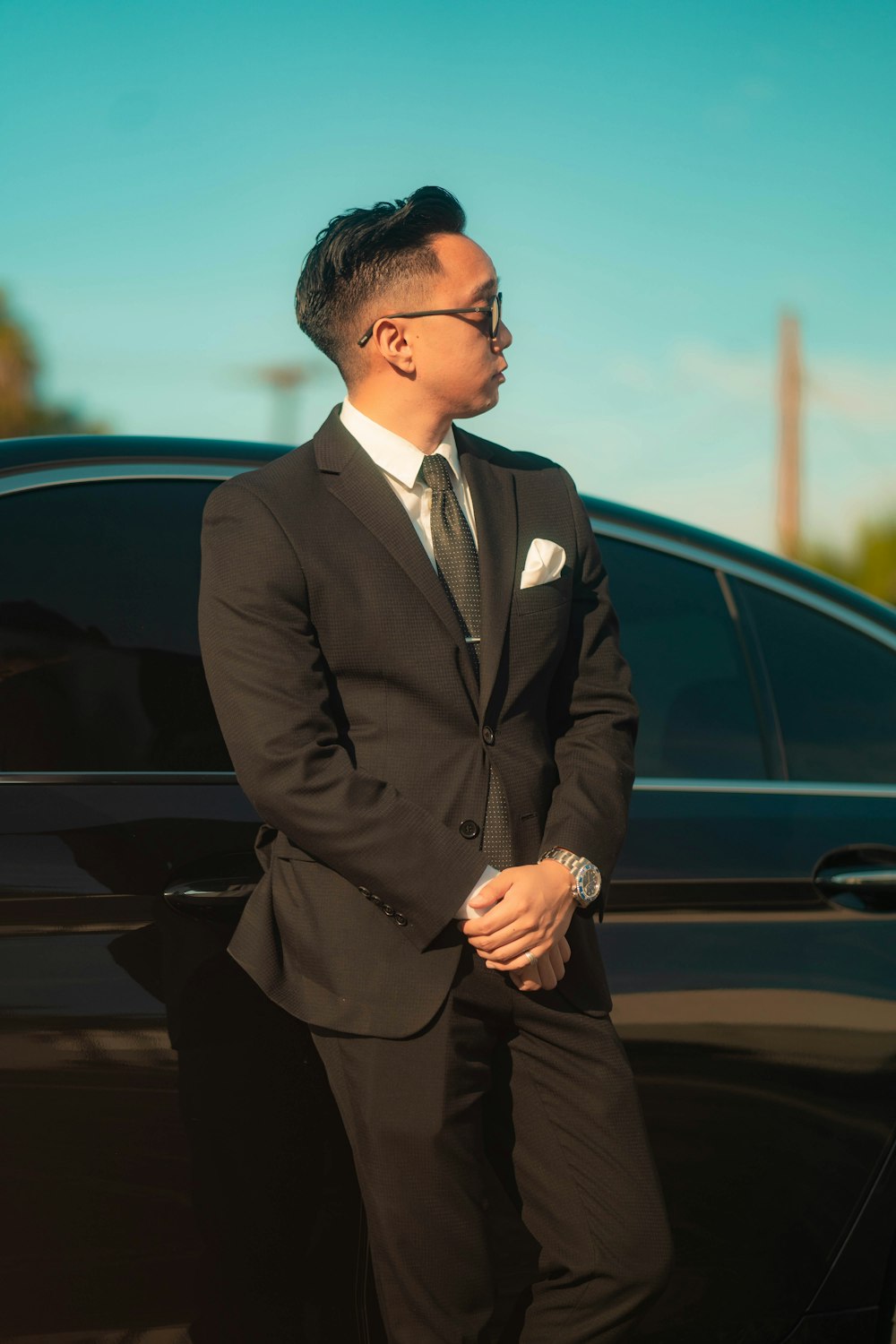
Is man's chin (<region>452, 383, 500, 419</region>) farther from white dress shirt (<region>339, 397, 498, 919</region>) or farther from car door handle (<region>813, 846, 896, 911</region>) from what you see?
car door handle (<region>813, 846, 896, 911</region>)

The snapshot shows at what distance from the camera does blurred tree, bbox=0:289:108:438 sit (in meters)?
38.9

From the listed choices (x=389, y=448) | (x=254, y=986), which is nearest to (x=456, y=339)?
(x=389, y=448)

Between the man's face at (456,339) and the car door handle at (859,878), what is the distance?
1.01 meters

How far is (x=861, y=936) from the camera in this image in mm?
2350

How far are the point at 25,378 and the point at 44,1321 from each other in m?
40.5

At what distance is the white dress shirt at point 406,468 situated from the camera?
1968 millimetres

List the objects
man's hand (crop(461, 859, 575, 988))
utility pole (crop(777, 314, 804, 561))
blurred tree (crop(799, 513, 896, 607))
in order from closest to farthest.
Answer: man's hand (crop(461, 859, 575, 988)), blurred tree (crop(799, 513, 896, 607)), utility pole (crop(777, 314, 804, 561))

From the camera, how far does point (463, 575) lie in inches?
76.0

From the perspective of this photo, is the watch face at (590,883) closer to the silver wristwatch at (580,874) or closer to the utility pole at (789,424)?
the silver wristwatch at (580,874)

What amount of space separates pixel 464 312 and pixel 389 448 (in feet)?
0.73

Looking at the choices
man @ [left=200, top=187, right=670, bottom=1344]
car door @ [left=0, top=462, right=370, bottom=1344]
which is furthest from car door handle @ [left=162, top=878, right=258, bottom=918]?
man @ [left=200, top=187, right=670, bottom=1344]

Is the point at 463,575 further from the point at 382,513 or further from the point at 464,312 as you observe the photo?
the point at 464,312

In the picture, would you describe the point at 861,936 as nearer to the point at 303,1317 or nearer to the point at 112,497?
the point at 303,1317

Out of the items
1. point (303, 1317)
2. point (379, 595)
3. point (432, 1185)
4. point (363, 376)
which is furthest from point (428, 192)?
point (303, 1317)
